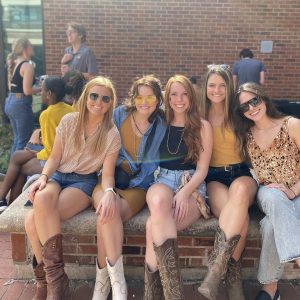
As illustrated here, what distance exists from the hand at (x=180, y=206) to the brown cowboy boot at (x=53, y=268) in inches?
31.9

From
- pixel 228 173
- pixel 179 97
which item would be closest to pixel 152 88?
pixel 179 97

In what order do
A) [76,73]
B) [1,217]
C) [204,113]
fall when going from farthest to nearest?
[76,73] < [204,113] < [1,217]

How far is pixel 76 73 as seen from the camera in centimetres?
397

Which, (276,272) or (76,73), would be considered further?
(76,73)

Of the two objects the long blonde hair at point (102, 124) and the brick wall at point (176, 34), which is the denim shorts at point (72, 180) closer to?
the long blonde hair at point (102, 124)

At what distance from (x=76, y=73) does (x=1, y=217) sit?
173cm

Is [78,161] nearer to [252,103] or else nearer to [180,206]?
[180,206]

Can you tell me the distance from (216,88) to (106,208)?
48.2 inches

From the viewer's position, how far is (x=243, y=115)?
9.68 feet

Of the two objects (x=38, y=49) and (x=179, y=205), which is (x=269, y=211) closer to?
(x=179, y=205)

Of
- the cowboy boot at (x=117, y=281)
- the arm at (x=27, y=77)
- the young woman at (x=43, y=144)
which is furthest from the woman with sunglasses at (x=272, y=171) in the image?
the arm at (x=27, y=77)

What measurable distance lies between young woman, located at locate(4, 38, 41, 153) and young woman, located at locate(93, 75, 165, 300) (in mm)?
2448

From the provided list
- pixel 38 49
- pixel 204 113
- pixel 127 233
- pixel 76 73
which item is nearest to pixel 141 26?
pixel 38 49

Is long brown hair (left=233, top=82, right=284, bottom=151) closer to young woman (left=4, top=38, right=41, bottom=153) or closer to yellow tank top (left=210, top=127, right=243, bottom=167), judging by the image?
yellow tank top (left=210, top=127, right=243, bottom=167)
